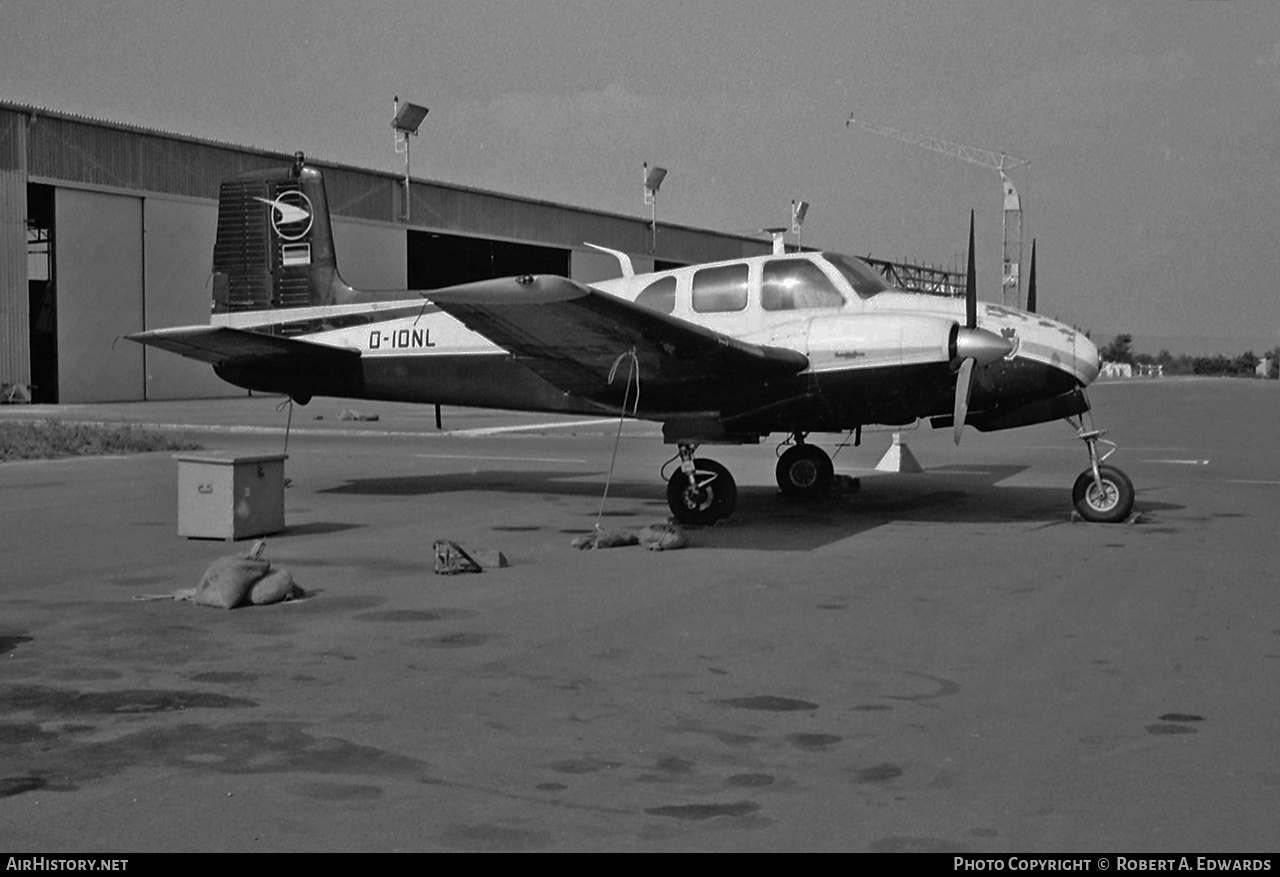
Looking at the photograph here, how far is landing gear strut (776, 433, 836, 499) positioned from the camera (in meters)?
15.3

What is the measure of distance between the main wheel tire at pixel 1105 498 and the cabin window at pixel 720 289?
13.7ft

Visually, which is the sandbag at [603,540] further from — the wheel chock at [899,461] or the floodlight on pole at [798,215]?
the floodlight on pole at [798,215]

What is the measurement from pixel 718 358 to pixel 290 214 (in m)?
7.98

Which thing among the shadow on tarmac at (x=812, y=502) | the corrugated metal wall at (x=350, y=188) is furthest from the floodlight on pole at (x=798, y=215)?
the shadow on tarmac at (x=812, y=502)

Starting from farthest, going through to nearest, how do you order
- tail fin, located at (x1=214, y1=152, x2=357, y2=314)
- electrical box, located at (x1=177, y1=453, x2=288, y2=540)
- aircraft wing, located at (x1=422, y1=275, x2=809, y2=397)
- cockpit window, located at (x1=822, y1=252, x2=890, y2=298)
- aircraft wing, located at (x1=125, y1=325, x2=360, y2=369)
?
tail fin, located at (x1=214, y1=152, x2=357, y2=314) → aircraft wing, located at (x1=125, y1=325, x2=360, y2=369) → cockpit window, located at (x1=822, y1=252, x2=890, y2=298) → electrical box, located at (x1=177, y1=453, x2=288, y2=540) → aircraft wing, located at (x1=422, y1=275, x2=809, y2=397)

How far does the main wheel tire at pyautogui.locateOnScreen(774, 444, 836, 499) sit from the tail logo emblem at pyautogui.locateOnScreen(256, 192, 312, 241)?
728cm

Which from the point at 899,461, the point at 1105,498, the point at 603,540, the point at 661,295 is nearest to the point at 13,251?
the point at 899,461

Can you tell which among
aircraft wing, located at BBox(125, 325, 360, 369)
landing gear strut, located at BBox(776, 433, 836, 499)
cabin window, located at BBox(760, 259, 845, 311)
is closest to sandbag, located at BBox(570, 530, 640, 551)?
cabin window, located at BBox(760, 259, 845, 311)

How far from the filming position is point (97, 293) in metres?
43.4

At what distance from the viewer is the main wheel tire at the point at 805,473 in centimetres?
1533

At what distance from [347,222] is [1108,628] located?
46.2m

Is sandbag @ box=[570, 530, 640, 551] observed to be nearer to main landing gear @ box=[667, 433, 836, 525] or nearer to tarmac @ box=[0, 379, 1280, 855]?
tarmac @ box=[0, 379, 1280, 855]
